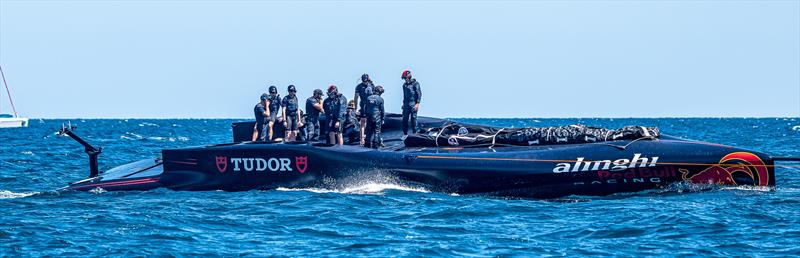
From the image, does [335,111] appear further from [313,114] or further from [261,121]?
[261,121]

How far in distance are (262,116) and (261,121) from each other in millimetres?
120

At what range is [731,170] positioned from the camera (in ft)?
53.1

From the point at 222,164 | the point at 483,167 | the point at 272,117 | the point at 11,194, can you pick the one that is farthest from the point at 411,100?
the point at 11,194

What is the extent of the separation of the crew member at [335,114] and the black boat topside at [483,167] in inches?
67.7

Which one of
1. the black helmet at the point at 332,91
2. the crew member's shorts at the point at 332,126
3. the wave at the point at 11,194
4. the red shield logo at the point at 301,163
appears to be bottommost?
the wave at the point at 11,194

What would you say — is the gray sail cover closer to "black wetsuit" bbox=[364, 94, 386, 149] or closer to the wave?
"black wetsuit" bbox=[364, 94, 386, 149]

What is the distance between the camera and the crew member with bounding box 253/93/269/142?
66.8 ft

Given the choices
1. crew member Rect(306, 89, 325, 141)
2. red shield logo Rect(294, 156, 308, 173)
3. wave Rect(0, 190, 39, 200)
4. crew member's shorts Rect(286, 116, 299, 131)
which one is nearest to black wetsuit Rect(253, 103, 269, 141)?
crew member's shorts Rect(286, 116, 299, 131)

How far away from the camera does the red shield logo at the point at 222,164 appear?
56.9 feet

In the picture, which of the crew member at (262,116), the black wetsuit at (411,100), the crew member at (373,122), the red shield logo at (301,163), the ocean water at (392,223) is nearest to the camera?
the ocean water at (392,223)

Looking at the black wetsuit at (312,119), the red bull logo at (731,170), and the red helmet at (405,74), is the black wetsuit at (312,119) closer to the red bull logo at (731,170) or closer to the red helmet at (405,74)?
the red helmet at (405,74)

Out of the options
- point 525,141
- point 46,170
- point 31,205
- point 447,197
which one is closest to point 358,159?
point 447,197

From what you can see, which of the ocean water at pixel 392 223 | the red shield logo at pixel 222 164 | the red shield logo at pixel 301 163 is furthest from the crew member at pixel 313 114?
the ocean water at pixel 392 223

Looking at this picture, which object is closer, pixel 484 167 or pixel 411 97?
pixel 484 167
